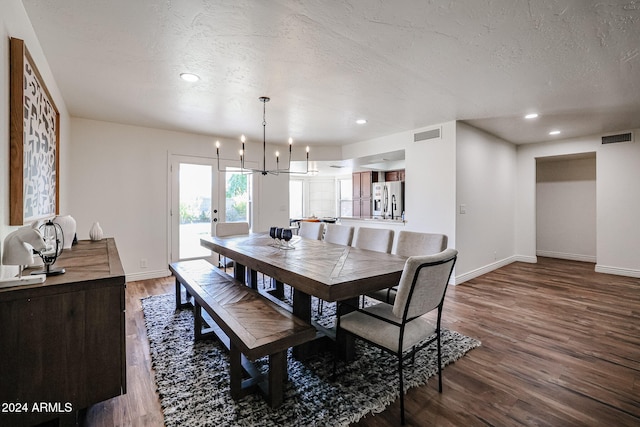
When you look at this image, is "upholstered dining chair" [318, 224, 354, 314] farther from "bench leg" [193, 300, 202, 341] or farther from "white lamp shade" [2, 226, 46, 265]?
"white lamp shade" [2, 226, 46, 265]

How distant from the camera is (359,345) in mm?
2445

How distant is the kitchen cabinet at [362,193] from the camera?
8.47 m

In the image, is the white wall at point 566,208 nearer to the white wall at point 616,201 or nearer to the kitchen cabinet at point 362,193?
the white wall at point 616,201

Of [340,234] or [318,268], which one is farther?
[340,234]

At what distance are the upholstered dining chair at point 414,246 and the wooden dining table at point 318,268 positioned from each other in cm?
30

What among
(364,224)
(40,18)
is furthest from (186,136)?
(364,224)

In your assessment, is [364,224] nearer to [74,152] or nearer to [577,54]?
[577,54]

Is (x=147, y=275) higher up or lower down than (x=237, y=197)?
lower down

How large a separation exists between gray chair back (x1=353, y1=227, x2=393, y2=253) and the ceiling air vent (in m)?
4.70

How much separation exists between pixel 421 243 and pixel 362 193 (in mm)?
6109

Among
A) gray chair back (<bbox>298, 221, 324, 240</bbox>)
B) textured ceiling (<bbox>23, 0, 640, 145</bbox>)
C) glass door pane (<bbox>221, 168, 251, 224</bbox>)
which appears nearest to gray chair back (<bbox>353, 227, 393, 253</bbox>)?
gray chair back (<bbox>298, 221, 324, 240</bbox>)

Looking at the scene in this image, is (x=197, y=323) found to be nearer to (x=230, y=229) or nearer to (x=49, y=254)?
(x=49, y=254)

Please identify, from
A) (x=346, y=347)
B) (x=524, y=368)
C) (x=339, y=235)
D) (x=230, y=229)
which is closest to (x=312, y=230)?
(x=339, y=235)

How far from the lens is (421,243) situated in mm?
2611
